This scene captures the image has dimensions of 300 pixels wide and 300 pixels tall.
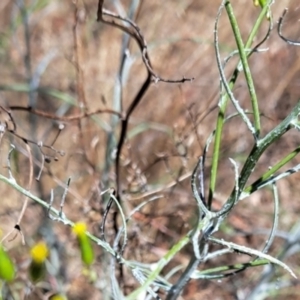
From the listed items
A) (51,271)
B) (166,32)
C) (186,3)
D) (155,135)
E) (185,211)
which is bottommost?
(51,271)

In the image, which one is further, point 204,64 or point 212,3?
point 212,3

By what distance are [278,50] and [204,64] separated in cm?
33

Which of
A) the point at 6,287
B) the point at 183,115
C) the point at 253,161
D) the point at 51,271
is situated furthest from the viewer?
the point at 183,115

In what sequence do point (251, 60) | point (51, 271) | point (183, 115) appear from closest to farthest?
point (51, 271)
point (183, 115)
point (251, 60)

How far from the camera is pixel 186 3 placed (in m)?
2.81

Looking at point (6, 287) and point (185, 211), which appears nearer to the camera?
point (6, 287)

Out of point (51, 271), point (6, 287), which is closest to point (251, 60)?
point (51, 271)

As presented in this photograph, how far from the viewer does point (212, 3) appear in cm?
280

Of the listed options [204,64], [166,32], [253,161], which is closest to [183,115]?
[204,64]

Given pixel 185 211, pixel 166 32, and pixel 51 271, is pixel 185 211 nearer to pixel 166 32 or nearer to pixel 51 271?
pixel 51 271

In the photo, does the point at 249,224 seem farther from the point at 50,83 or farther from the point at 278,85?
the point at 50,83

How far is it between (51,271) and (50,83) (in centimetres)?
140

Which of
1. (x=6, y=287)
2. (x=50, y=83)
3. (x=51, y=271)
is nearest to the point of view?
(x=6, y=287)

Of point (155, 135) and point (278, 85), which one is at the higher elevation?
point (278, 85)
